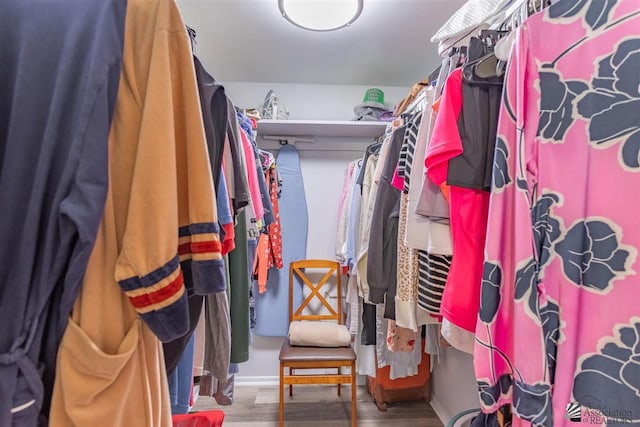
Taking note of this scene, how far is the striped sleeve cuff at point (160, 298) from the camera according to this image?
1.42 ft

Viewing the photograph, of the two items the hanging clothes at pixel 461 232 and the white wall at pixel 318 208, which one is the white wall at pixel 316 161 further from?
the hanging clothes at pixel 461 232

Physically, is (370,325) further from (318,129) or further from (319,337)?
(318,129)

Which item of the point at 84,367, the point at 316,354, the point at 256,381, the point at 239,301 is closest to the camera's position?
the point at 84,367

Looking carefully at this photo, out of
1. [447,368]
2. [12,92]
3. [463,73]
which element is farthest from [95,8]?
[447,368]

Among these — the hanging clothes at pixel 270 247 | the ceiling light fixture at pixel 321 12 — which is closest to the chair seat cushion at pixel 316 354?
the hanging clothes at pixel 270 247

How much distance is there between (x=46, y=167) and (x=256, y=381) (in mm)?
2354

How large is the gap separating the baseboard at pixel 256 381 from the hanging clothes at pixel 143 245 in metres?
2.07

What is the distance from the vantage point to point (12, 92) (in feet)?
1.55

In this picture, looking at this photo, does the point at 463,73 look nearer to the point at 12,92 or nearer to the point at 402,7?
the point at 12,92

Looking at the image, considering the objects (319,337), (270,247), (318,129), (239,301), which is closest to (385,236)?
(239,301)

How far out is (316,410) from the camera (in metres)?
2.02

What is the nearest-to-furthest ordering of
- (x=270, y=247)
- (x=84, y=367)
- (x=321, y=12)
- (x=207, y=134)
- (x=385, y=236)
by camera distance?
(x=84, y=367), (x=207, y=134), (x=385, y=236), (x=321, y=12), (x=270, y=247)

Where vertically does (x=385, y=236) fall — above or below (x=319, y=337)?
above

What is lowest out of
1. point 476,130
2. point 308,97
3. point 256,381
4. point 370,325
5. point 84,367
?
point 256,381
